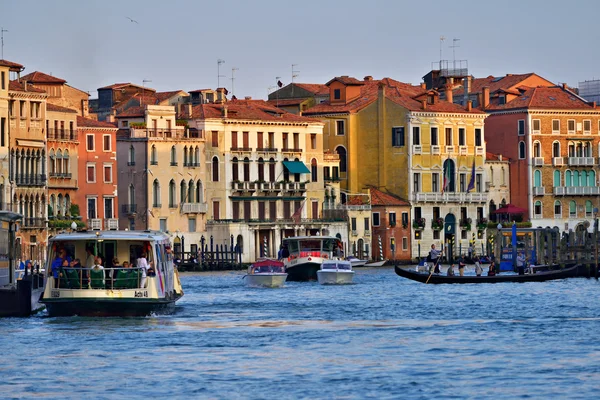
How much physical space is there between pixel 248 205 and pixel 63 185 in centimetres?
1409

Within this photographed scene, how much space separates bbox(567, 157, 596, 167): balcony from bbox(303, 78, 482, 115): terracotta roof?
7.15 metres

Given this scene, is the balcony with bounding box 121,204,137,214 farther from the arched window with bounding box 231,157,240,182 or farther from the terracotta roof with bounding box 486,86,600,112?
the terracotta roof with bounding box 486,86,600,112

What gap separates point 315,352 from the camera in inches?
1518

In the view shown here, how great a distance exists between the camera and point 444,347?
39469 millimetres

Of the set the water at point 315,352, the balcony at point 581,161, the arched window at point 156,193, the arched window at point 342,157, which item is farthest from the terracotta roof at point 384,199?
the water at point 315,352

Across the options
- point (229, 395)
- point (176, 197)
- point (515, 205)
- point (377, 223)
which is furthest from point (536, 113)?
point (229, 395)

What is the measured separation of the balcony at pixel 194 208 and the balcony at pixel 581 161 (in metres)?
24.7

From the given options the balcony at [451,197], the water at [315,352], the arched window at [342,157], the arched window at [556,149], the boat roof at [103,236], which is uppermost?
the arched window at [556,149]

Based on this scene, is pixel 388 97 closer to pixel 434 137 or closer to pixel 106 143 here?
pixel 434 137

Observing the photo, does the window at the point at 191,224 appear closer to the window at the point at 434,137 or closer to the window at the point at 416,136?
the window at the point at 416,136

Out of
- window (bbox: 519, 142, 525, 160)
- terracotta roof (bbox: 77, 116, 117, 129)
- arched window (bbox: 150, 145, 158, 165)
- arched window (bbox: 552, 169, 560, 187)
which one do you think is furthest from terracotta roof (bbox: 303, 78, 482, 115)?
terracotta roof (bbox: 77, 116, 117, 129)

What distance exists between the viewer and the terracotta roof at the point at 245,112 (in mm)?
101250

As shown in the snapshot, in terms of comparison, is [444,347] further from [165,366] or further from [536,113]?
[536,113]

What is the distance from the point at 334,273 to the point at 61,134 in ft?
78.5
